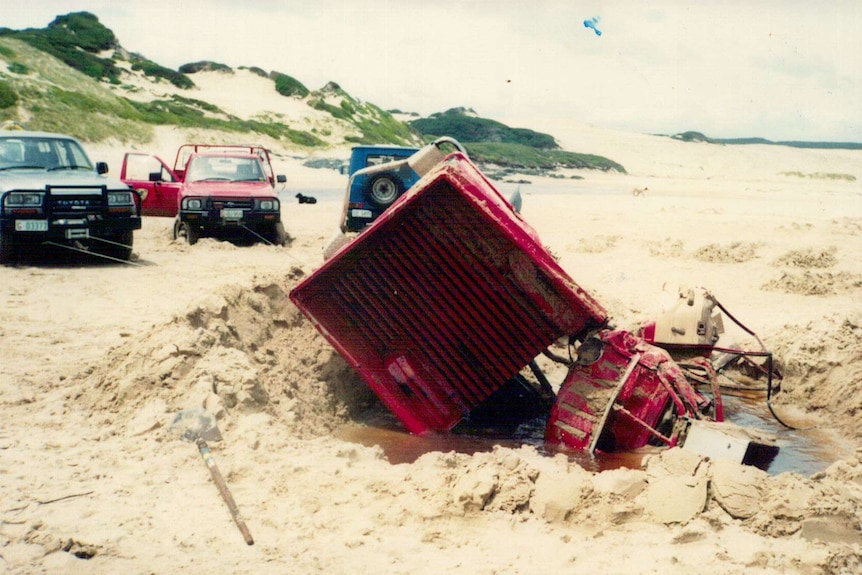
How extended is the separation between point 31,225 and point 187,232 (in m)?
3.10

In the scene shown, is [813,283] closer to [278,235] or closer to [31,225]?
[278,235]

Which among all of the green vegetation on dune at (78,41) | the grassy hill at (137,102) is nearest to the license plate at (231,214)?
the grassy hill at (137,102)

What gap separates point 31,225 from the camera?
1048cm

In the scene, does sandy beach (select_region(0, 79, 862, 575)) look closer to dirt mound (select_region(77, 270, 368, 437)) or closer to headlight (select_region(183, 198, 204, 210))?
dirt mound (select_region(77, 270, 368, 437))

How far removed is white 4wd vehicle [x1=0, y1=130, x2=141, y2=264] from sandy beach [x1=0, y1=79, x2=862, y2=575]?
110 centimetres

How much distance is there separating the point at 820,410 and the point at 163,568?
642 cm

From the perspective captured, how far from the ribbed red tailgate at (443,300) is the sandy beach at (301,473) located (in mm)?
495

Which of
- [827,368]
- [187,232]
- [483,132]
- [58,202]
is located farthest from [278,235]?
[483,132]

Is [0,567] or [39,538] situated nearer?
[0,567]

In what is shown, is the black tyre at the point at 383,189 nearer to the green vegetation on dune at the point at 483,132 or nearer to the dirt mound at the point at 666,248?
the dirt mound at the point at 666,248

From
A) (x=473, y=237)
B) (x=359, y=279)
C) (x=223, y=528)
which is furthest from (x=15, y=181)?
(x=223, y=528)

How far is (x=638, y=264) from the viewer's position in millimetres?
14008

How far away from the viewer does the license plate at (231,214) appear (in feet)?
43.5

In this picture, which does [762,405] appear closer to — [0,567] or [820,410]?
[820,410]
